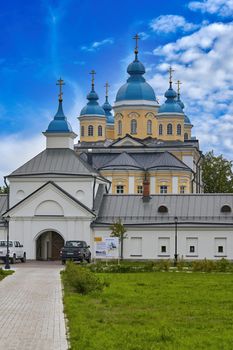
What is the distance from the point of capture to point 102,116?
90500mm

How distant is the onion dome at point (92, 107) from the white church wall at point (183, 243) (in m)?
37.3

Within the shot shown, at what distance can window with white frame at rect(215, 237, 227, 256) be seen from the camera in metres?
53.6

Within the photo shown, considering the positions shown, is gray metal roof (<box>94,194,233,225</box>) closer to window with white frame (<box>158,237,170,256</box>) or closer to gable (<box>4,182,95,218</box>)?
window with white frame (<box>158,237,170,256</box>)

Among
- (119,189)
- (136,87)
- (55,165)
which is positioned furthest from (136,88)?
(55,165)

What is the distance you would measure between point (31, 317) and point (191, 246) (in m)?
36.9

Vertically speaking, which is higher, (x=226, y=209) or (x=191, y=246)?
(x=226, y=209)

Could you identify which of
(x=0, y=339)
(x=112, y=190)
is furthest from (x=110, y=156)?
(x=0, y=339)

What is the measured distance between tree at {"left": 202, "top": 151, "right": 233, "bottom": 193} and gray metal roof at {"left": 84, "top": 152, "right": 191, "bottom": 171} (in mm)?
25359

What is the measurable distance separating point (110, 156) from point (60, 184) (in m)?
26.3

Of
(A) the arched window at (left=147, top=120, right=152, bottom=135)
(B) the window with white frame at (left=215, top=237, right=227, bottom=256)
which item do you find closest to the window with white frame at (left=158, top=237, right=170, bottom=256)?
(B) the window with white frame at (left=215, top=237, right=227, bottom=256)

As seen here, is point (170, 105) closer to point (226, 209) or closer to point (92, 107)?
point (92, 107)

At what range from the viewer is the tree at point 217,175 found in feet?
348

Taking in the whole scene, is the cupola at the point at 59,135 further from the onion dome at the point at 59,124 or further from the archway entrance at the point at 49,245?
the archway entrance at the point at 49,245

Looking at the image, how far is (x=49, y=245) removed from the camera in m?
58.0
